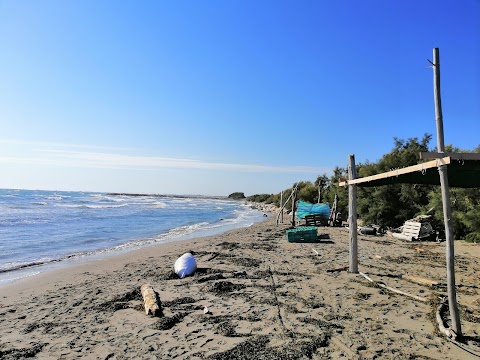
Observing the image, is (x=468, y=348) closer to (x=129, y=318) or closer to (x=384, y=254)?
(x=129, y=318)

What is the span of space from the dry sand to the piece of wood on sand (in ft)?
0.47

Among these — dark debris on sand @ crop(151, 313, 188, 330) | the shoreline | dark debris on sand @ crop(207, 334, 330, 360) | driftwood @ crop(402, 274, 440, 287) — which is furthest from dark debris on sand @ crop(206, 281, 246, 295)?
the shoreline

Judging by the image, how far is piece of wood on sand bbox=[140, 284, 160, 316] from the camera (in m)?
5.93

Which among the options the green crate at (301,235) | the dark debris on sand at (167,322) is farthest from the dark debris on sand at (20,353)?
the green crate at (301,235)

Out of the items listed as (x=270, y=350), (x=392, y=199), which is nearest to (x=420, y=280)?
(x=270, y=350)

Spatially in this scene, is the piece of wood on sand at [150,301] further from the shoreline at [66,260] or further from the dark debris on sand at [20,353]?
the shoreline at [66,260]

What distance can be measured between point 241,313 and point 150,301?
5.86 ft

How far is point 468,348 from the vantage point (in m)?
4.38

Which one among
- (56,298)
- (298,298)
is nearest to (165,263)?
(56,298)

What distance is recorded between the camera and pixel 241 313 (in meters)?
5.81

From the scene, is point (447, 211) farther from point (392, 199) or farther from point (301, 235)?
point (392, 199)

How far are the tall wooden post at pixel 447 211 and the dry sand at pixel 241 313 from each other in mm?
392

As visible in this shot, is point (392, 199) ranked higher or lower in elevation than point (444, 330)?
higher

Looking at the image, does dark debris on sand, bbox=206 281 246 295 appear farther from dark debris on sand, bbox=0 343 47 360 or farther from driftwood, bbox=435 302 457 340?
driftwood, bbox=435 302 457 340
